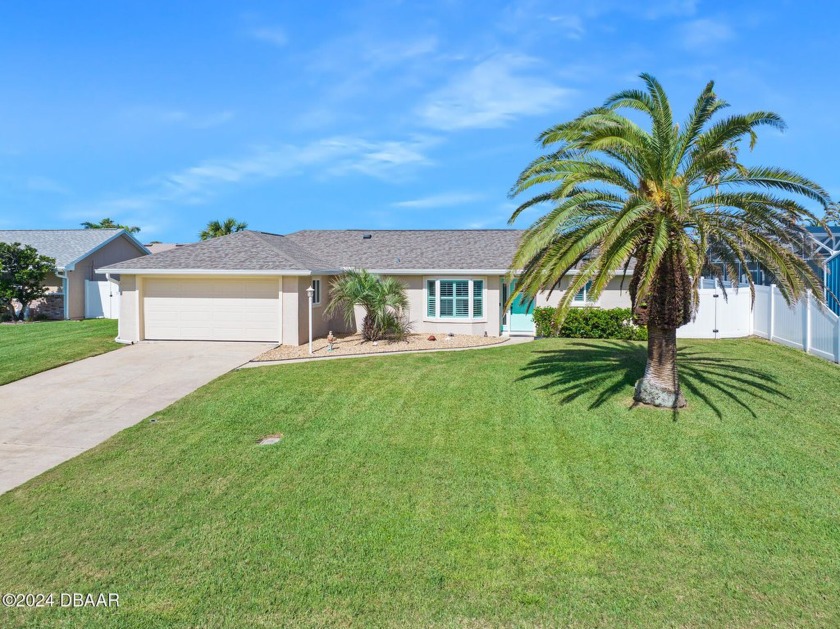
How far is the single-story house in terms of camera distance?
59.1ft

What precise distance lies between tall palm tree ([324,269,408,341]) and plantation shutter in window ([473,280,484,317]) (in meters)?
2.82

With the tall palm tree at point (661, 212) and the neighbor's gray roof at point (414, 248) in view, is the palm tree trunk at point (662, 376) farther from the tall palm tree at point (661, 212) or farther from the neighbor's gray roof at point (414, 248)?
the neighbor's gray roof at point (414, 248)

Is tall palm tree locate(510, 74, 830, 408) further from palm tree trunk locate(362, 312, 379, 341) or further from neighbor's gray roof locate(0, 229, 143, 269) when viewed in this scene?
neighbor's gray roof locate(0, 229, 143, 269)

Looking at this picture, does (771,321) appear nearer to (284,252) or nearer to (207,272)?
(284,252)

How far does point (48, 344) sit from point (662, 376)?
60.2 ft

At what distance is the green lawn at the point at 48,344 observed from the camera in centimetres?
1438

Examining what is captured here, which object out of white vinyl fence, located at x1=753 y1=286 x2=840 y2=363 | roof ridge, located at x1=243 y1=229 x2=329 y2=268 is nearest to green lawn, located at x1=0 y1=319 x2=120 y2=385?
roof ridge, located at x1=243 y1=229 x2=329 y2=268

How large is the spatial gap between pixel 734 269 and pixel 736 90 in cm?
376

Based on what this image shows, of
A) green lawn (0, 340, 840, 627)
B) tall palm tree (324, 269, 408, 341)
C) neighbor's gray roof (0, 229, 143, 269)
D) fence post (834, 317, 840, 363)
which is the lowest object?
green lawn (0, 340, 840, 627)

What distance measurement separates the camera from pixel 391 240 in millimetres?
24672

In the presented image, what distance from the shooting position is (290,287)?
17812 millimetres

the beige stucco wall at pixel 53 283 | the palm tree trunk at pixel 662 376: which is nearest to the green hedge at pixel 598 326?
the palm tree trunk at pixel 662 376

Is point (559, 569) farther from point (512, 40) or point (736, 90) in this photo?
point (512, 40)

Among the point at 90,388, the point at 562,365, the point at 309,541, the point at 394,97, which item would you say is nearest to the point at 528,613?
the point at 309,541
